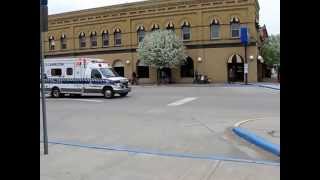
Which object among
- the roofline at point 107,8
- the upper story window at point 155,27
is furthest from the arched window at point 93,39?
the upper story window at point 155,27

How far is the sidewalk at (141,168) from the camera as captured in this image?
6729 mm

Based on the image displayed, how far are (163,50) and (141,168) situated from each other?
128ft

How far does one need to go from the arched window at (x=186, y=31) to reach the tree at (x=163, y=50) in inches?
94.0

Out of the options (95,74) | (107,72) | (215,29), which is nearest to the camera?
(95,74)

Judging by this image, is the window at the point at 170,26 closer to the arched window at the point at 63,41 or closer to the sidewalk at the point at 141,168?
the arched window at the point at 63,41

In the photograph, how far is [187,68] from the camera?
49.6 meters

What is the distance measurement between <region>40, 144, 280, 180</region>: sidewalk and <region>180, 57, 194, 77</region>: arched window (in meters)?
41.0

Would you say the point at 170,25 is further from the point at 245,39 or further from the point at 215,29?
the point at 245,39

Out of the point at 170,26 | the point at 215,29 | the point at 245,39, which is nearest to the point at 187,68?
the point at 170,26

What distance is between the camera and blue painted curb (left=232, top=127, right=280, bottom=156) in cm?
864

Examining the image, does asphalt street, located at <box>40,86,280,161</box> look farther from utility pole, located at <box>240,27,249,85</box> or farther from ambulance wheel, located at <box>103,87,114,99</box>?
utility pole, located at <box>240,27,249,85</box>

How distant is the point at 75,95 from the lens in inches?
1206
